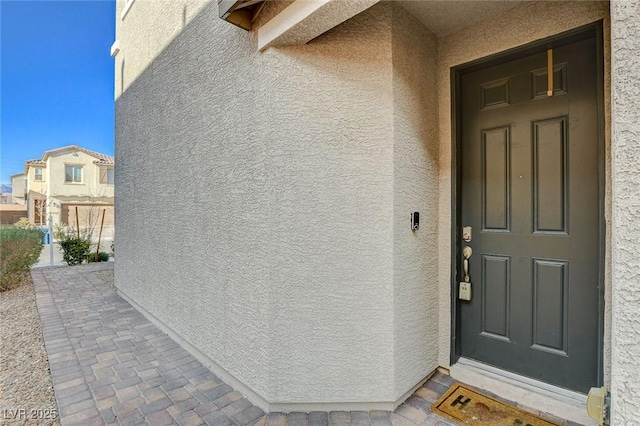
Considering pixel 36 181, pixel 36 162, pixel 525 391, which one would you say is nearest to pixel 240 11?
pixel 525 391

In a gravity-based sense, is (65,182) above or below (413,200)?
above

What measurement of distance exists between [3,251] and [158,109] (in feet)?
19.4

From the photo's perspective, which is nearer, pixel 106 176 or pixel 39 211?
pixel 39 211

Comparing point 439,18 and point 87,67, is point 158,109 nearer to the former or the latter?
point 439,18

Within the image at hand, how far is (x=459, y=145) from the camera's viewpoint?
321cm

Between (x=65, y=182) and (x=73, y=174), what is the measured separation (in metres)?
0.86

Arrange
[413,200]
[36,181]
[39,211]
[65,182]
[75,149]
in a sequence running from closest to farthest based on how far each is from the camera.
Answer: [413,200] → [39,211] → [65,182] → [75,149] → [36,181]

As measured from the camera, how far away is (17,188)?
2941 centimetres

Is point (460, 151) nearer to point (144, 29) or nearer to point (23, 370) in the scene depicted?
point (23, 370)

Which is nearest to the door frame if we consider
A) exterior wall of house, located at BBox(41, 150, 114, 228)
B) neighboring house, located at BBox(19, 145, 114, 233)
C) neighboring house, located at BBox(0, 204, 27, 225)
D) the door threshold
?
the door threshold

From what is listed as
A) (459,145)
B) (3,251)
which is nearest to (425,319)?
(459,145)

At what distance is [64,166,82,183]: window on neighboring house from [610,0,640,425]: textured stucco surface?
29.9 meters

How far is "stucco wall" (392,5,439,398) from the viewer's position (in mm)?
2746

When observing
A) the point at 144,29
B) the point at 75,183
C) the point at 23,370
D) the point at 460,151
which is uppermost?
the point at 144,29
